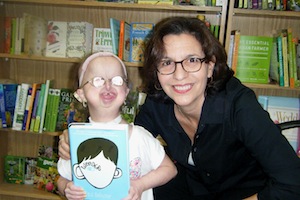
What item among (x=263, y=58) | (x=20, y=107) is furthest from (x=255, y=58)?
(x=20, y=107)

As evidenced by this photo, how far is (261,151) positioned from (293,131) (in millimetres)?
1047

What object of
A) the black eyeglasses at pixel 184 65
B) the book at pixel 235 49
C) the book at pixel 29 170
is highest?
the book at pixel 235 49

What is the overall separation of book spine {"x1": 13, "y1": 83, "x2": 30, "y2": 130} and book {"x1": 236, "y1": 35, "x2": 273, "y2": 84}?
5.04ft

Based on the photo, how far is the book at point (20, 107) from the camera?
197cm

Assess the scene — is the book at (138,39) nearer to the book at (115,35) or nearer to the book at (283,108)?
the book at (115,35)

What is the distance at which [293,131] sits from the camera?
191 cm

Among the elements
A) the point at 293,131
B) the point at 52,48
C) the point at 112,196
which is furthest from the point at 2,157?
the point at 293,131

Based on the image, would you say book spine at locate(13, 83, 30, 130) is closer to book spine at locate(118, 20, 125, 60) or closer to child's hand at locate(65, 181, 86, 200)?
book spine at locate(118, 20, 125, 60)

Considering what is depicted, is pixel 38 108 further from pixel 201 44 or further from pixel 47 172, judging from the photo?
pixel 201 44

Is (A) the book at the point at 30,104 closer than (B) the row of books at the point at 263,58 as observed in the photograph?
No

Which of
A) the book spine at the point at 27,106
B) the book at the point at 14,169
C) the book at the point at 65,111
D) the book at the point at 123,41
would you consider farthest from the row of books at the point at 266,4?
the book at the point at 14,169

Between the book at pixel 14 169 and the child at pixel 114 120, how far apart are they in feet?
4.38

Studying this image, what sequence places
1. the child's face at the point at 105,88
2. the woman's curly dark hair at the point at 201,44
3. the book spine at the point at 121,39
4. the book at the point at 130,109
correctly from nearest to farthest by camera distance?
the child's face at the point at 105,88, the woman's curly dark hair at the point at 201,44, the book spine at the point at 121,39, the book at the point at 130,109

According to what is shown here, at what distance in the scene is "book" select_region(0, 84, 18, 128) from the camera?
6.45 ft
